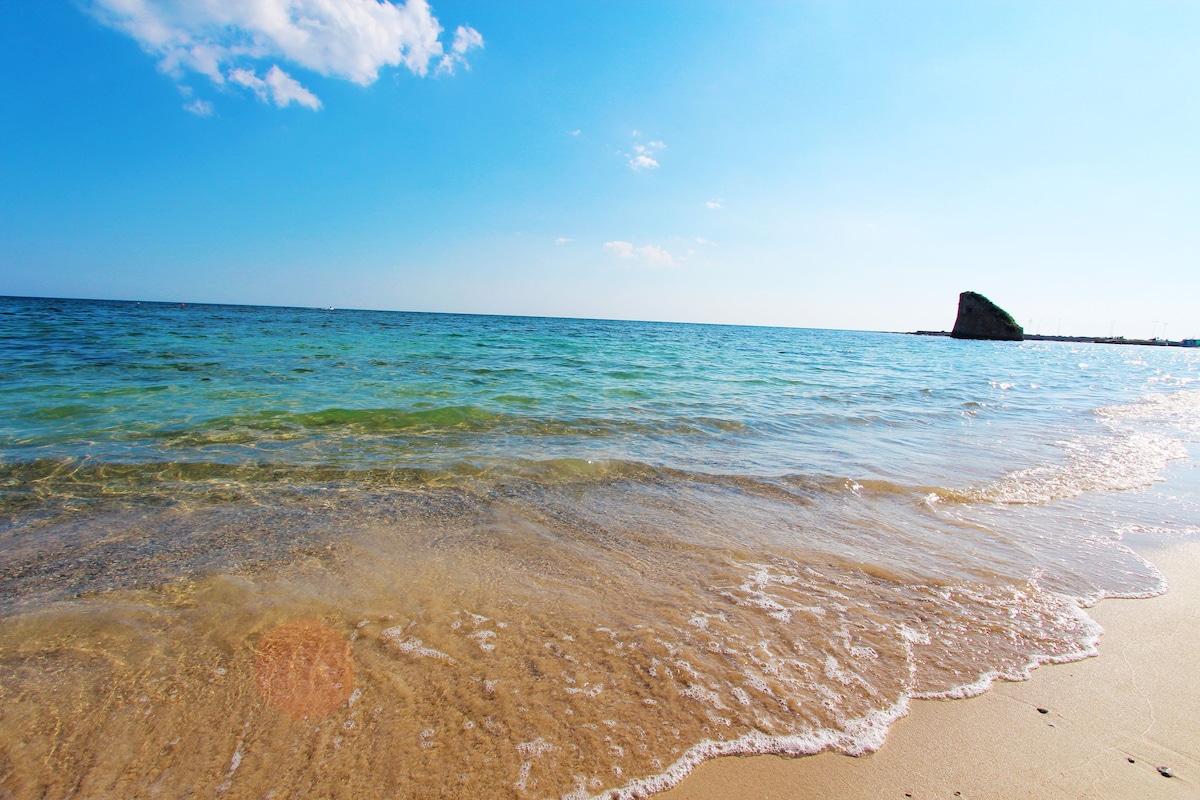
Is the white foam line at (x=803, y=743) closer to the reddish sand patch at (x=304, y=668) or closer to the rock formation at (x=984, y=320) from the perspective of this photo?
the reddish sand patch at (x=304, y=668)

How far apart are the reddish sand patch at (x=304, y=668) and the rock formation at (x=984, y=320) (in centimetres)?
10418

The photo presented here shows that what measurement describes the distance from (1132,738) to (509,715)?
273 cm

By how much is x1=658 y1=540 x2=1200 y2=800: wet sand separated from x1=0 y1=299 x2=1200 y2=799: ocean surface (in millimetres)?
108

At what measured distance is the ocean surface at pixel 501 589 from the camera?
79.4 inches

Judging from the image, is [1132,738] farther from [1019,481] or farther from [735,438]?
[735,438]

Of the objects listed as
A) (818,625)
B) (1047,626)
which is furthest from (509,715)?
(1047,626)

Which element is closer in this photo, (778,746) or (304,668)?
(778,746)

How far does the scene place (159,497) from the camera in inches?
183

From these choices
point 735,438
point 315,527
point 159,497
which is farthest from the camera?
point 735,438

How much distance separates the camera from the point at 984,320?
84125 millimetres

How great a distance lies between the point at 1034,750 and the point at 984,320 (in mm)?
104557

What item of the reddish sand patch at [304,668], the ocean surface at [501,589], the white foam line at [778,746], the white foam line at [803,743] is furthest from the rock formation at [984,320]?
the reddish sand patch at [304,668]

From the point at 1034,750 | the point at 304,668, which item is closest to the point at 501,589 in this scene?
the point at 304,668

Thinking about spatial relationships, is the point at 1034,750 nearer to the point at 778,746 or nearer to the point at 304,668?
the point at 778,746
